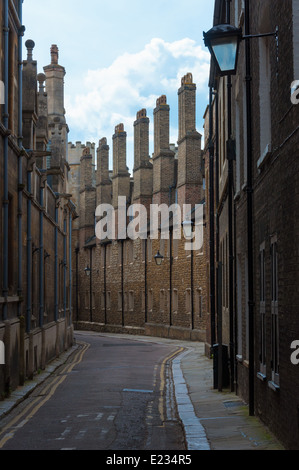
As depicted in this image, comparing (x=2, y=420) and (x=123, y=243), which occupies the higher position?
(x=123, y=243)

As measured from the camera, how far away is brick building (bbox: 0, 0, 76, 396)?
1644cm

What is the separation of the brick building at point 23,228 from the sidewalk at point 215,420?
3925 millimetres

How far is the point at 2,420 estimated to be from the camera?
42.7 feet

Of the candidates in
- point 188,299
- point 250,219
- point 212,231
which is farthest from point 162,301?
point 250,219

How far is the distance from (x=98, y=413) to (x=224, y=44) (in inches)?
275

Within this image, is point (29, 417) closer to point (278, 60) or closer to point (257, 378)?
point (257, 378)

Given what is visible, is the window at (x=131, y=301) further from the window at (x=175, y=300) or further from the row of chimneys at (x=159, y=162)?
the window at (x=175, y=300)

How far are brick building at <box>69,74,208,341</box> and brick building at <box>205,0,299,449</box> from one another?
971 inches

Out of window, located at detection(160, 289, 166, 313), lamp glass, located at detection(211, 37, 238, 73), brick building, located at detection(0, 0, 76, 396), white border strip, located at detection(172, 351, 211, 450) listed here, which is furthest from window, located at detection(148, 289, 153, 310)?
lamp glass, located at detection(211, 37, 238, 73)

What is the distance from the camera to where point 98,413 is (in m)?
13.6

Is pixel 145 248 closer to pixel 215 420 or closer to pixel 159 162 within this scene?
pixel 159 162

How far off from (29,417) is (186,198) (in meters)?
32.9

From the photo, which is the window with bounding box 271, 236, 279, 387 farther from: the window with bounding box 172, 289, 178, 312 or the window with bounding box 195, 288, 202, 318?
the window with bounding box 172, 289, 178, 312
